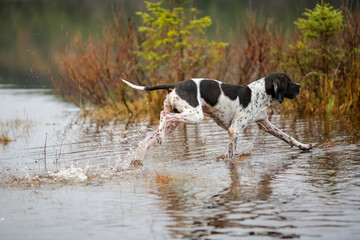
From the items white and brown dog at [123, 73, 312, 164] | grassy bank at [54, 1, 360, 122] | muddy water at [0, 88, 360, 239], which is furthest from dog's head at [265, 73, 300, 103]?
grassy bank at [54, 1, 360, 122]

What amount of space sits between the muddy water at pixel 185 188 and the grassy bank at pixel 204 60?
7.45 ft

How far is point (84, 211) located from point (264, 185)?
197cm

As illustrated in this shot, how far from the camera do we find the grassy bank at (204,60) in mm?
12836

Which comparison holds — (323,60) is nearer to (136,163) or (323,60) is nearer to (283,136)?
(283,136)

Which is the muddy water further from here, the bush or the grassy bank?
the grassy bank

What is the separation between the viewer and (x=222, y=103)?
8148mm

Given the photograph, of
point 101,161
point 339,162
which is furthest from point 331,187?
point 101,161

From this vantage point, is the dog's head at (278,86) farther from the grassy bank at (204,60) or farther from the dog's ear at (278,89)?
the grassy bank at (204,60)

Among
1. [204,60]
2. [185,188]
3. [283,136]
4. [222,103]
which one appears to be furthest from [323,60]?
[185,188]

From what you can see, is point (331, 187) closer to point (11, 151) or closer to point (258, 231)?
point (258, 231)

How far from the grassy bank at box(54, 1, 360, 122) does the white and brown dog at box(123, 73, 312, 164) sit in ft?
12.3

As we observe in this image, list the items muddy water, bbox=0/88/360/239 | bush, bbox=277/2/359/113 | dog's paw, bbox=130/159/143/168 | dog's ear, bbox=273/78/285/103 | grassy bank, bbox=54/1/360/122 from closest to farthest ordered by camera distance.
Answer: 1. muddy water, bbox=0/88/360/239
2. dog's paw, bbox=130/159/143/168
3. dog's ear, bbox=273/78/285/103
4. bush, bbox=277/2/359/113
5. grassy bank, bbox=54/1/360/122

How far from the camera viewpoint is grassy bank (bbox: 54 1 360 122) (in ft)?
42.1

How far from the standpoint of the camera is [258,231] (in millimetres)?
4715
